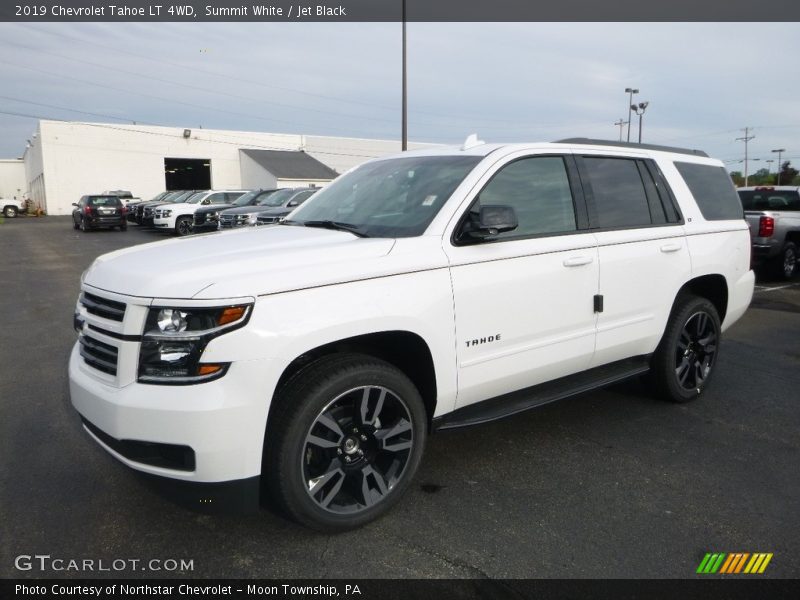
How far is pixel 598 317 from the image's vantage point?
13.0ft

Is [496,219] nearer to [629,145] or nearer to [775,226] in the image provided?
[629,145]

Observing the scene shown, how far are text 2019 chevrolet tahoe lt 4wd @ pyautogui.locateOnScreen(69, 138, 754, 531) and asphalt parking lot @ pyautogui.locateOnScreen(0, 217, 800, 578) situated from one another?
338 millimetres

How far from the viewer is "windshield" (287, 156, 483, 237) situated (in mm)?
3455

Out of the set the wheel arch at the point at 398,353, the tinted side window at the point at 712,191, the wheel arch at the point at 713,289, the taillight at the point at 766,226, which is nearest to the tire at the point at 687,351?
the wheel arch at the point at 713,289

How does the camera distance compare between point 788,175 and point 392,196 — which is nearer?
point 392,196

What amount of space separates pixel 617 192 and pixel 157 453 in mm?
3339

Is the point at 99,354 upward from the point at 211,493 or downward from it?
upward

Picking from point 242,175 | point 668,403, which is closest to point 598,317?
point 668,403

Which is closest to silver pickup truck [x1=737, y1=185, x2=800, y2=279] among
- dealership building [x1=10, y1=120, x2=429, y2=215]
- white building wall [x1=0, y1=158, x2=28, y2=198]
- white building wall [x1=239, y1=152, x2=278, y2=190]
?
dealership building [x1=10, y1=120, x2=429, y2=215]

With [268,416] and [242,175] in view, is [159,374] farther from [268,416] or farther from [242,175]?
[242,175]

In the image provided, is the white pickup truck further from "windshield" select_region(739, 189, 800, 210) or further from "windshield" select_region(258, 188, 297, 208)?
"windshield" select_region(739, 189, 800, 210)

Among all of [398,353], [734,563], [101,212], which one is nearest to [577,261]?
[398,353]

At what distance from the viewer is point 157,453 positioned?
2604 mm

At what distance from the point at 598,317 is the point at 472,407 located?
3.60ft
